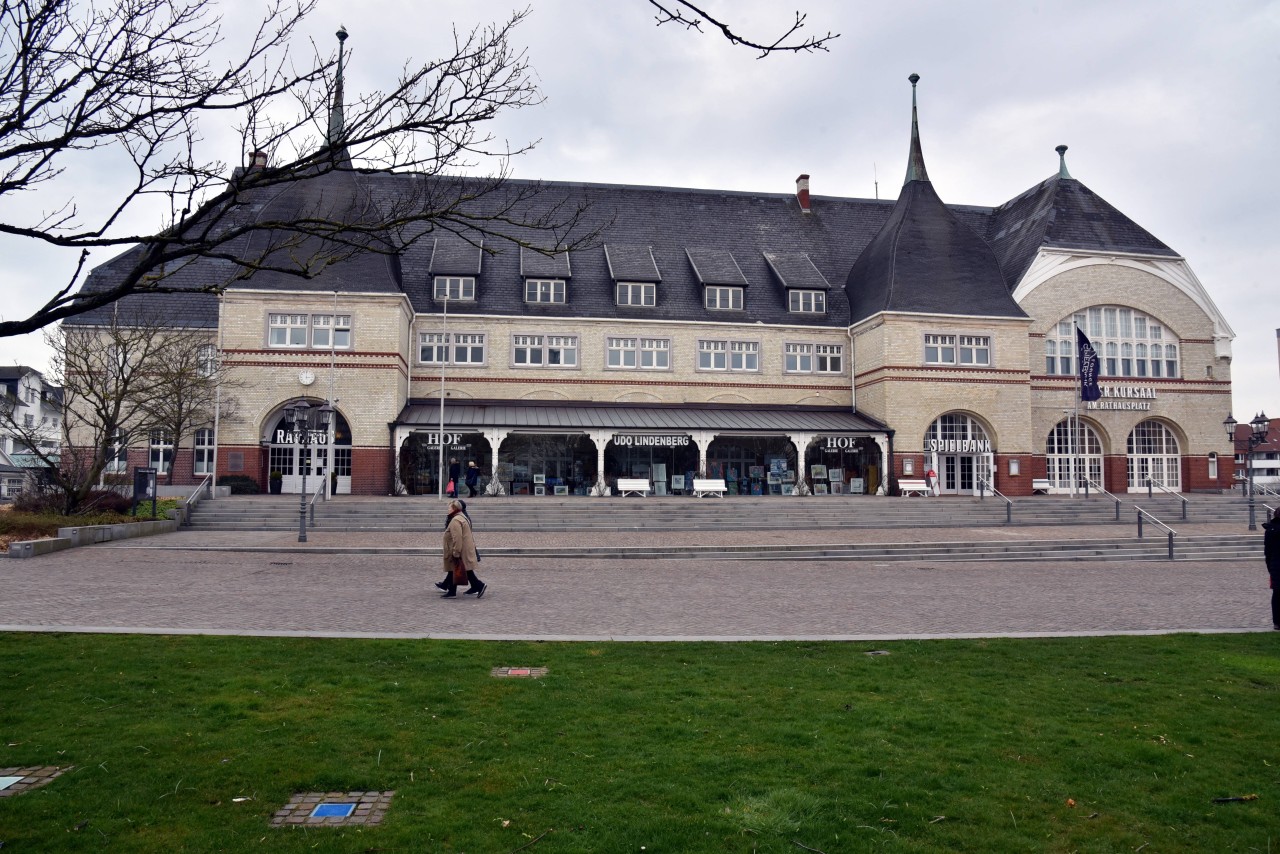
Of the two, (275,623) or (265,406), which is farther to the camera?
(265,406)

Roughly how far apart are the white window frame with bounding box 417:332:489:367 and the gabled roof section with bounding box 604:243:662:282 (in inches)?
254

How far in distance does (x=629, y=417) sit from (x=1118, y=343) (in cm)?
2267

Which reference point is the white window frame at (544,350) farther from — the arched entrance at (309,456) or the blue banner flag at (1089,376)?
the blue banner flag at (1089,376)

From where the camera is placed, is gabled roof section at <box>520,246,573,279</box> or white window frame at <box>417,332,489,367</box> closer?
white window frame at <box>417,332,489,367</box>

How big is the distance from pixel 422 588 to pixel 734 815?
32.9 feet

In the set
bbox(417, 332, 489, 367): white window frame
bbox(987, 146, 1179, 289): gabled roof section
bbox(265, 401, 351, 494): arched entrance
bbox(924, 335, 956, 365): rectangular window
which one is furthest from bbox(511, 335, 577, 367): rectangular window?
bbox(987, 146, 1179, 289): gabled roof section

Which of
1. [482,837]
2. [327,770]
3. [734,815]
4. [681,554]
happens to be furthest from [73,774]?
[681,554]

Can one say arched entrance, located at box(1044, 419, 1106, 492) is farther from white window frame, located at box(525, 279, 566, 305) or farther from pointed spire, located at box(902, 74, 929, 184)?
white window frame, located at box(525, 279, 566, 305)

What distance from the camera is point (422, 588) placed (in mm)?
13906

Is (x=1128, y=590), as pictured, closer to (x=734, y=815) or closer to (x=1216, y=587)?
(x=1216, y=587)

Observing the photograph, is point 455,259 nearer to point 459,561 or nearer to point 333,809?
point 459,561

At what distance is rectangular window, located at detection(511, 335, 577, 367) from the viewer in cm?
Answer: 3719

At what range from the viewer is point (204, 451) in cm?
3500

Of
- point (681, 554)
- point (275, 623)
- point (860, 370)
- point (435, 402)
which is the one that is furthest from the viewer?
point (860, 370)
